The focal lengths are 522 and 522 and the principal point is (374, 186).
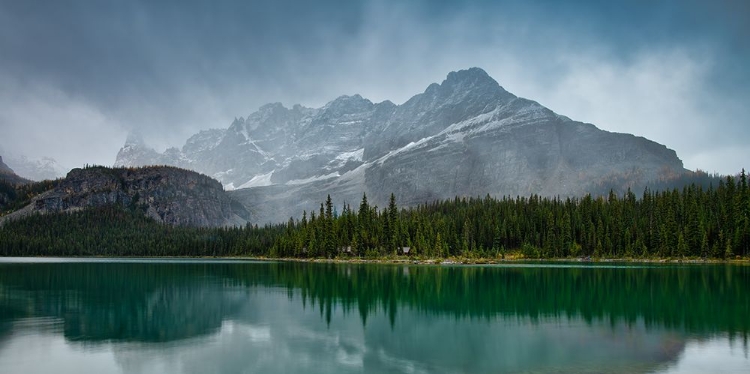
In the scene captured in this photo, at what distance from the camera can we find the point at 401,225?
155m

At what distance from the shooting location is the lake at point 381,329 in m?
25.7

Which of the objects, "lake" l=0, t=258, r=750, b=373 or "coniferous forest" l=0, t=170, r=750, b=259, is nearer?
"lake" l=0, t=258, r=750, b=373

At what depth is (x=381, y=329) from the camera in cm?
3597

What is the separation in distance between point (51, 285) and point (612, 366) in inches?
2703

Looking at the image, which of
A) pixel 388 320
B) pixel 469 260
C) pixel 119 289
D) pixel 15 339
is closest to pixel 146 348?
pixel 15 339

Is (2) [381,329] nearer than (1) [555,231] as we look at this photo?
Yes

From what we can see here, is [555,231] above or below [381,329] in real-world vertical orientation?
above

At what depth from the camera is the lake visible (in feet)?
84.3

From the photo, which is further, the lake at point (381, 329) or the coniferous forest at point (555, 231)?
the coniferous forest at point (555, 231)

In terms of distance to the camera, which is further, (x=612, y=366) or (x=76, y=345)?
(x=76, y=345)

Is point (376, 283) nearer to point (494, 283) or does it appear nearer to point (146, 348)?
point (494, 283)

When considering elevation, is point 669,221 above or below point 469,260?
above

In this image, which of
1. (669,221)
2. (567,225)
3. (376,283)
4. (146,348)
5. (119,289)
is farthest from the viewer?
(567,225)

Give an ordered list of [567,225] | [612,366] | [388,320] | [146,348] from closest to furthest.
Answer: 1. [612,366]
2. [146,348]
3. [388,320]
4. [567,225]
